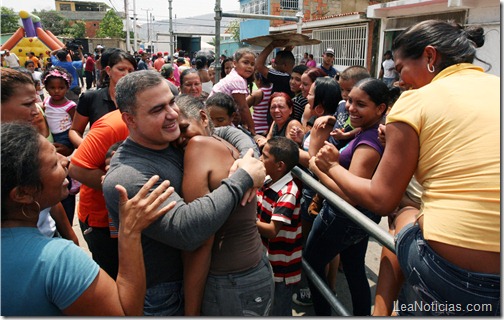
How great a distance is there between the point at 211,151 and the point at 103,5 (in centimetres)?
10073

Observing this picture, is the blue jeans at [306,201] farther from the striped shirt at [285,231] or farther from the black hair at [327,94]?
the black hair at [327,94]

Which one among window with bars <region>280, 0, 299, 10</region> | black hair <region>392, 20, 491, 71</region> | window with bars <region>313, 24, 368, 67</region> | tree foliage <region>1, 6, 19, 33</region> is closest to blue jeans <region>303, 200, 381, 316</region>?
black hair <region>392, 20, 491, 71</region>

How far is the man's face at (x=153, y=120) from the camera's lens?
1577 millimetres

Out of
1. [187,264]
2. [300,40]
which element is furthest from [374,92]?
[300,40]

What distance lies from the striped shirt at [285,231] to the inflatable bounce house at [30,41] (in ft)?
77.8

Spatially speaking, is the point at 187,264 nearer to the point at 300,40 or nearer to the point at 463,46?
the point at 463,46

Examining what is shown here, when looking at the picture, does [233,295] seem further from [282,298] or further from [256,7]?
[256,7]

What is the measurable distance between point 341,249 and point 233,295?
99 cm

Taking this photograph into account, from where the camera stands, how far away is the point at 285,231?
2477mm

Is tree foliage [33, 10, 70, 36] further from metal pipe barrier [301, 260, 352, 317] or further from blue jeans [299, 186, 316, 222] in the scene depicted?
metal pipe barrier [301, 260, 352, 317]

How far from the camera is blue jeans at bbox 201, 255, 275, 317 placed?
1650 mm

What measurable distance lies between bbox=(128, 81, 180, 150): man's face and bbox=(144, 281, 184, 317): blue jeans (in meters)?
0.64

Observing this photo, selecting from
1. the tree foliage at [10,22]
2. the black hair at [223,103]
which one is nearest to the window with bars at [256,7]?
the black hair at [223,103]

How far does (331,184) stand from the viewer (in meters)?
2.17
